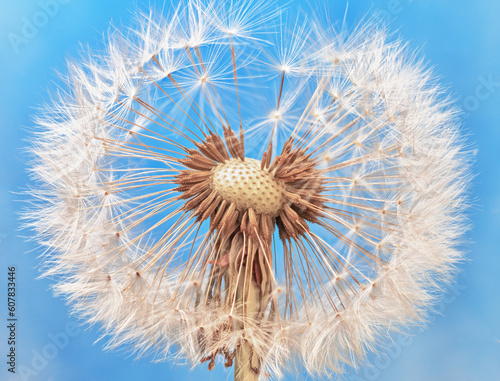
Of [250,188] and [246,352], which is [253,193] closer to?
[250,188]

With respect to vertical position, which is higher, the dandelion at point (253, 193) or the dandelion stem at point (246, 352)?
the dandelion at point (253, 193)

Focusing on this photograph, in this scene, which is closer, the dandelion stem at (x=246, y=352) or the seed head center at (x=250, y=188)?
the dandelion stem at (x=246, y=352)

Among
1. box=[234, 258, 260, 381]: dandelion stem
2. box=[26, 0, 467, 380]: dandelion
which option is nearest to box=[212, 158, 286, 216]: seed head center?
box=[26, 0, 467, 380]: dandelion

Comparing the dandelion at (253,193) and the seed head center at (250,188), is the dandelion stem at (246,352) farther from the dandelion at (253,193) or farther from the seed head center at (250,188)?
the seed head center at (250,188)

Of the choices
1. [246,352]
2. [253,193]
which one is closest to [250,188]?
[253,193]

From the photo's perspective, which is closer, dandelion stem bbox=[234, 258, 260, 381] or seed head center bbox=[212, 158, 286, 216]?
dandelion stem bbox=[234, 258, 260, 381]

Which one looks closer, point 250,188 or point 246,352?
point 246,352

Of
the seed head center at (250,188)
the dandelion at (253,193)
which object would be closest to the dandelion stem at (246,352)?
the dandelion at (253,193)

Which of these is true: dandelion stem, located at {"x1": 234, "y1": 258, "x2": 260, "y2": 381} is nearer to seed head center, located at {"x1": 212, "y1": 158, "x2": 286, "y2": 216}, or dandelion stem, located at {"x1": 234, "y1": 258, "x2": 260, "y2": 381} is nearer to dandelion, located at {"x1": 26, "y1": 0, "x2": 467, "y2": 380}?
dandelion, located at {"x1": 26, "y1": 0, "x2": 467, "y2": 380}
